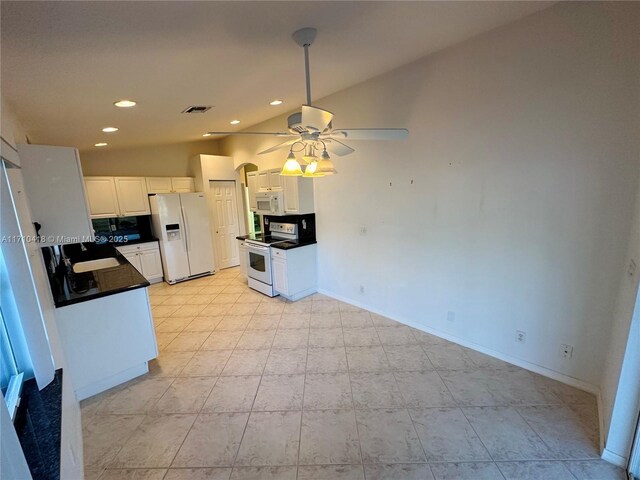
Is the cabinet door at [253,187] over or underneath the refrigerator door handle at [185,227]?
over

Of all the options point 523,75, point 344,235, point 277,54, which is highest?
point 277,54

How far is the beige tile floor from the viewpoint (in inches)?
66.9

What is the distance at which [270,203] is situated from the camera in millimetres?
4488

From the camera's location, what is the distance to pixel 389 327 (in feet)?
11.0

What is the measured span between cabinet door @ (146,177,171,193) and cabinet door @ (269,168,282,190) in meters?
2.49

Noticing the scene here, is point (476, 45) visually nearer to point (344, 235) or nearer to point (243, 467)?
point (344, 235)

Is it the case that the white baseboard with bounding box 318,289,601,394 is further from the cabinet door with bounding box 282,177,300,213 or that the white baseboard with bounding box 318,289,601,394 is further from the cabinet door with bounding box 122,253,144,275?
the cabinet door with bounding box 122,253,144,275

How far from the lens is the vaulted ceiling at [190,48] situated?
55.9 inches

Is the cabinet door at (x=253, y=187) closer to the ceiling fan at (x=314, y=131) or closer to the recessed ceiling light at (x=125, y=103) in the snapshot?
the recessed ceiling light at (x=125, y=103)

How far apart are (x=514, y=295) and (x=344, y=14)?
263cm

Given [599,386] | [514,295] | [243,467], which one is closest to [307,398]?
[243,467]

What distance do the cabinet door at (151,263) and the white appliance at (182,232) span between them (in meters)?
0.13

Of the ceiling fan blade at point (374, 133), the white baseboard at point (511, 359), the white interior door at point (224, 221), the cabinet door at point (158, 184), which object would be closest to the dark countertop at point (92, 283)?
the ceiling fan blade at point (374, 133)

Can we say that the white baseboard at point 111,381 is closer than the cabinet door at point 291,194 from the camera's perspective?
Yes
